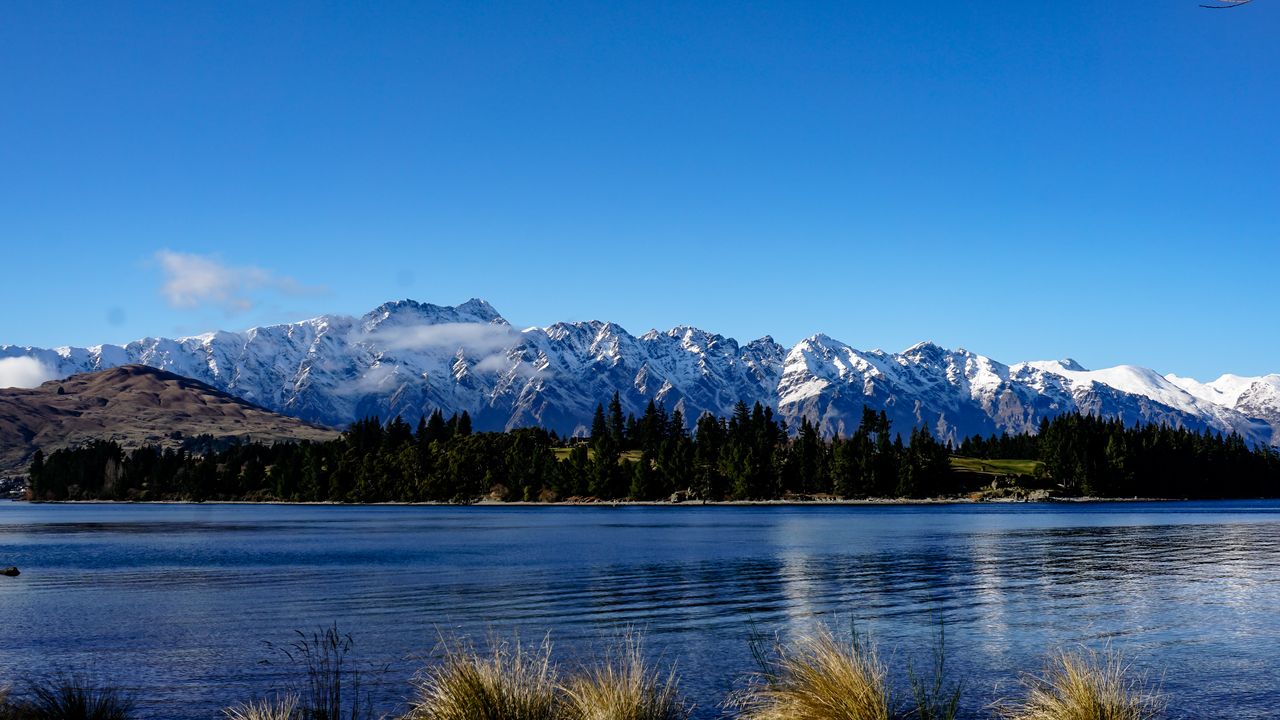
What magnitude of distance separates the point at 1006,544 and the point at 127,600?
7771 centimetres

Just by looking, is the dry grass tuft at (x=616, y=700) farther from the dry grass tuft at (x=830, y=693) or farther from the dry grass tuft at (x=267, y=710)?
the dry grass tuft at (x=267, y=710)

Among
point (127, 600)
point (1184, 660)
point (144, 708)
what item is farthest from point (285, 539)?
point (1184, 660)

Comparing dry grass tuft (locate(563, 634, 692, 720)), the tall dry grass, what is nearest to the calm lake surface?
the tall dry grass

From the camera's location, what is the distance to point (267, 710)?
22250 mm

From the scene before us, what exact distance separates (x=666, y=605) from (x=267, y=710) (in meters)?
31.3

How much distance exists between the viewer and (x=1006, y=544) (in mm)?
101000

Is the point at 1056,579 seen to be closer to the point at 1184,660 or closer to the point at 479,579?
the point at 1184,660

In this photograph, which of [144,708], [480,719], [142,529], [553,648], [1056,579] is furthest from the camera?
[142,529]

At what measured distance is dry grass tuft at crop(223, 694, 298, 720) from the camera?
20834 mm

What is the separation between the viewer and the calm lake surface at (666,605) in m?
33.8

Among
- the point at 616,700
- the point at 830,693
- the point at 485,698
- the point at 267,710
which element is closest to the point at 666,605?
the point at 830,693

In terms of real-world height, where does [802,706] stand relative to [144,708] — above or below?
above

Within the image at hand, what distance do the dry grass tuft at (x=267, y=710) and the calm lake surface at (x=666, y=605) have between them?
5.09 ft

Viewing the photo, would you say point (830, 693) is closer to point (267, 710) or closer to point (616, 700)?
point (616, 700)
